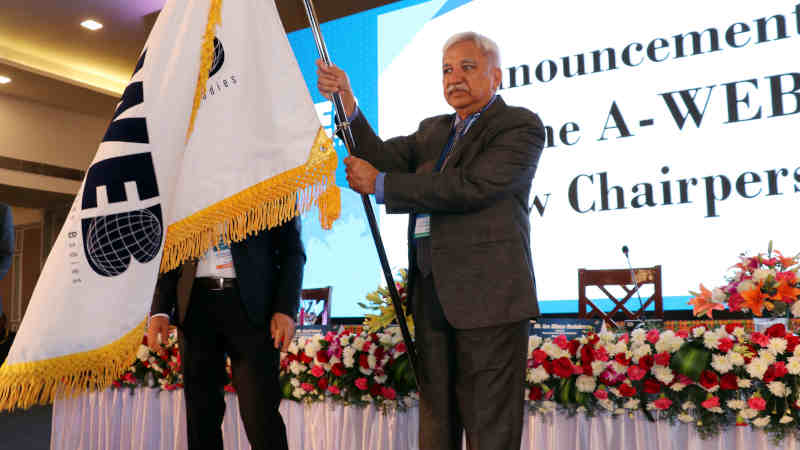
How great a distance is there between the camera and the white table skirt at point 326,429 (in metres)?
1.97

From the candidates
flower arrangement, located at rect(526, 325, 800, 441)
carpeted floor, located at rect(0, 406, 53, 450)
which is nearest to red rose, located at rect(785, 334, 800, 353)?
flower arrangement, located at rect(526, 325, 800, 441)

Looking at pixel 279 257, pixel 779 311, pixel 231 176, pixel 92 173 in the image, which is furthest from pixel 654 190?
pixel 92 173

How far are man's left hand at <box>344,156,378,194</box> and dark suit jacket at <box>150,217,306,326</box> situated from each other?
399 mm

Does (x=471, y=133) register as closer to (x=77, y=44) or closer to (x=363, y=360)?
(x=363, y=360)

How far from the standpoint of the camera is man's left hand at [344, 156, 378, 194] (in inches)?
62.8

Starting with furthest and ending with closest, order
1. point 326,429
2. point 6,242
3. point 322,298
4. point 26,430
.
Answer: 1. point 26,430
2. point 322,298
3. point 6,242
4. point 326,429

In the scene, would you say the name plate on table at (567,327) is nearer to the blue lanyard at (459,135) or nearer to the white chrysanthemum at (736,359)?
the white chrysanthemum at (736,359)

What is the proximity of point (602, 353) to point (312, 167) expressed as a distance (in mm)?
1090

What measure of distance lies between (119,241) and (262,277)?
479mm

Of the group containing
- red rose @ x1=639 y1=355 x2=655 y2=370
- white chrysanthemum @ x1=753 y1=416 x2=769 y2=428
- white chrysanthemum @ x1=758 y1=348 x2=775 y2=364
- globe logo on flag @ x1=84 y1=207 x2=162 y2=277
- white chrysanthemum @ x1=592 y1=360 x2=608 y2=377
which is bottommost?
white chrysanthemum @ x1=753 y1=416 x2=769 y2=428

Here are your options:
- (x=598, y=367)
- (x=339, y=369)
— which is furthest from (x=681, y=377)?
(x=339, y=369)

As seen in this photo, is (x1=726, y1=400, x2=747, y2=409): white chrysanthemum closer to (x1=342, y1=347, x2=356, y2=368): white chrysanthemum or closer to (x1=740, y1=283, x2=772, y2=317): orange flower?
(x1=740, y1=283, x2=772, y2=317): orange flower

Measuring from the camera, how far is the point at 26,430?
4.72 meters

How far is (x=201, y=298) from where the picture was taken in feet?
6.01
